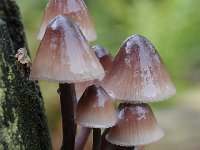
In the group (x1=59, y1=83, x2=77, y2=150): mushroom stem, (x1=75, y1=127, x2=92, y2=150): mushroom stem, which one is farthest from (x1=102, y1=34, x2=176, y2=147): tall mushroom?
(x1=75, y1=127, x2=92, y2=150): mushroom stem

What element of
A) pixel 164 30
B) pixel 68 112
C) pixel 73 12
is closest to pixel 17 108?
pixel 68 112

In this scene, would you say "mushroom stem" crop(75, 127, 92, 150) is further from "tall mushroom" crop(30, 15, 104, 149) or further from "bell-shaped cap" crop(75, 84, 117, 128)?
"tall mushroom" crop(30, 15, 104, 149)

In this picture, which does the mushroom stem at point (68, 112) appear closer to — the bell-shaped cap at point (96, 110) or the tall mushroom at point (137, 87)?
the bell-shaped cap at point (96, 110)

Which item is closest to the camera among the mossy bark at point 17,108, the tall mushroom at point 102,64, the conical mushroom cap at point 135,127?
the mossy bark at point 17,108

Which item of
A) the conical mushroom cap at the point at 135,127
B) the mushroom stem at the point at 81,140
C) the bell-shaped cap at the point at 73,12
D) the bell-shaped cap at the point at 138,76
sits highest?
the bell-shaped cap at the point at 73,12

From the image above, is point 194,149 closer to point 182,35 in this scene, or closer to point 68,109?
point 182,35

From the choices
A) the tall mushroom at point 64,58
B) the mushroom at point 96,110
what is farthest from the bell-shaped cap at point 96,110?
the tall mushroom at point 64,58

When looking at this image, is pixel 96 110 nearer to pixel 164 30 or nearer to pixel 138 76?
pixel 138 76
